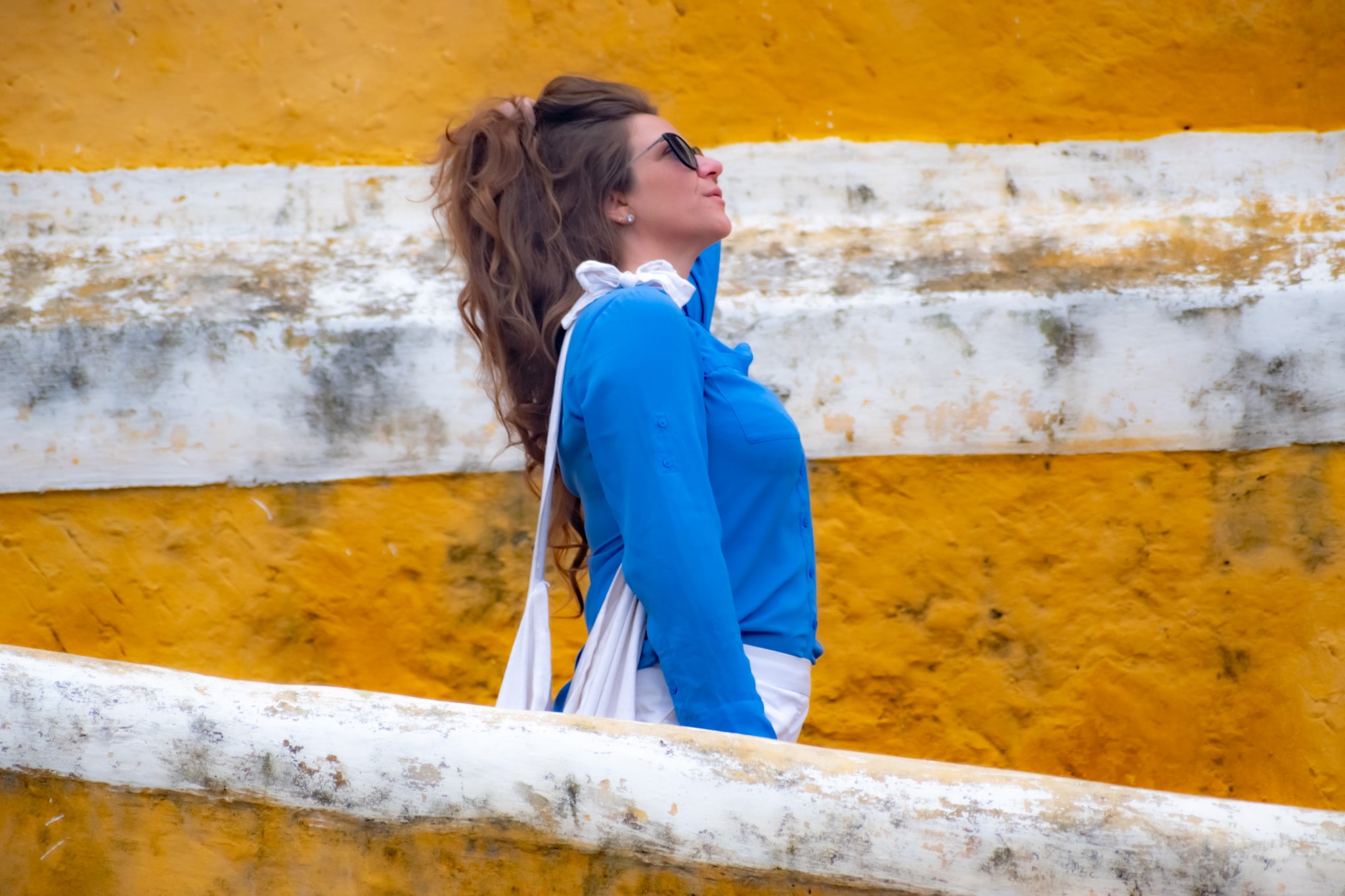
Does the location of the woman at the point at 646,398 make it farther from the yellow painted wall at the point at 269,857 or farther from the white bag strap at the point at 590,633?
the yellow painted wall at the point at 269,857

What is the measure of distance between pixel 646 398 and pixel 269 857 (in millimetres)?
770

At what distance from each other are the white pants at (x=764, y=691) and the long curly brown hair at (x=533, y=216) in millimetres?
311

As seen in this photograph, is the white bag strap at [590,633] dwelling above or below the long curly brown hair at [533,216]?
below

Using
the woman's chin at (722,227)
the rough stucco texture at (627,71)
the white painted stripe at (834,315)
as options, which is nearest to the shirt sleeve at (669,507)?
the woman's chin at (722,227)

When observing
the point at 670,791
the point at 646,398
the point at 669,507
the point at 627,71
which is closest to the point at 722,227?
the point at 646,398

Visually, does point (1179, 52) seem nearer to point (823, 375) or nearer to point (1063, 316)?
point (1063, 316)

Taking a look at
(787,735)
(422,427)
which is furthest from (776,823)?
(422,427)

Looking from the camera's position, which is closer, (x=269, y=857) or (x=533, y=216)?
(x=269, y=857)

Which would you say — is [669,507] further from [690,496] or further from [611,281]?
[611,281]

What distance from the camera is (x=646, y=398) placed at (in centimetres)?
158

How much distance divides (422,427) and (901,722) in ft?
4.71

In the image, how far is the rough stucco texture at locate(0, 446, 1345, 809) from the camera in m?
2.94

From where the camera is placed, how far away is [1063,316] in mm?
2980

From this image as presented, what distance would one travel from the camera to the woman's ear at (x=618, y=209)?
1854mm
